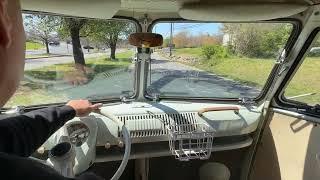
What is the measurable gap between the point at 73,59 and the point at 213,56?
961 millimetres

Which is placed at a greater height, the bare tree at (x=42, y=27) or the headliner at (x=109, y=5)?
the headliner at (x=109, y=5)

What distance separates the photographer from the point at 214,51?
2.96 metres

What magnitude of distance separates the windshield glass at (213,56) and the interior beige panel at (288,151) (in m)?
0.39

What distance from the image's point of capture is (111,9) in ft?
7.89

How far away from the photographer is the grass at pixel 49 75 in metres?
2.69

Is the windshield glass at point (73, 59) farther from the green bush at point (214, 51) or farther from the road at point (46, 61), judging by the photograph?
the green bush at point (214, 51)

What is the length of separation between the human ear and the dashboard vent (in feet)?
7.41

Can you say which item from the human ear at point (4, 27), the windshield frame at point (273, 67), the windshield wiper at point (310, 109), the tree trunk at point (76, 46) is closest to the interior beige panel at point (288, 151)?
the windshield wiper at point (310, 109)

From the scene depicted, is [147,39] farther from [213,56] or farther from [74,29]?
[213,56]

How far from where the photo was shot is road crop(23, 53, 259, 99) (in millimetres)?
2967

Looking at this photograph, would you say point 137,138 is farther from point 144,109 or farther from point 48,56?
point 48,56

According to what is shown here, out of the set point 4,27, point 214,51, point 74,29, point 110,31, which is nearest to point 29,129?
point 4,27

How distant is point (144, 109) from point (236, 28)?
85 cm

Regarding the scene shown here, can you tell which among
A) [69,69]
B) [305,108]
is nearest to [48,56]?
[69,69]
